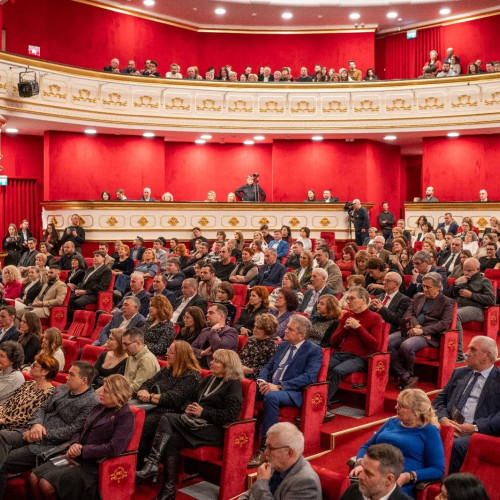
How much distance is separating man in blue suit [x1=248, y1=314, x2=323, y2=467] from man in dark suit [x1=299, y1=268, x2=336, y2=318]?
1.37 m

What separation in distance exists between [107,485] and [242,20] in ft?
41.7

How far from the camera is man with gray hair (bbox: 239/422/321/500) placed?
267cm

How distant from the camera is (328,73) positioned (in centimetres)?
1467

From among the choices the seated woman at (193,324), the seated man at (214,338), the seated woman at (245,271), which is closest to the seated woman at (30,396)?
the seated man at (214,338)

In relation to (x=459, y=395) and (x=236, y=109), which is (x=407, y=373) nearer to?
(x=459, y=395)

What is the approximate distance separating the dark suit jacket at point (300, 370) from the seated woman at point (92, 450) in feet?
3.56

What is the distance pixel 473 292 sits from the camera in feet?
20.3

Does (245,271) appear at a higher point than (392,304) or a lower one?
higher

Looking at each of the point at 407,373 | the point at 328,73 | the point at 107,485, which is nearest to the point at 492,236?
the point at 407,373

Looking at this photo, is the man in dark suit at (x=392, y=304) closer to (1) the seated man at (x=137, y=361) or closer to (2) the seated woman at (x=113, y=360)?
(1) the seated man at (x=137, y=361)

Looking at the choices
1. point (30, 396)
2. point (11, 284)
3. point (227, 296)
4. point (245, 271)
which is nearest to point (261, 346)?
point (227, 296)

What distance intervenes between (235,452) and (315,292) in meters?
2.36

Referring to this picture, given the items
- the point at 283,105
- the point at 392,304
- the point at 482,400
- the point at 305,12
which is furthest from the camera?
the point at 305,12

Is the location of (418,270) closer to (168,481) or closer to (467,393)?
(467,393)
